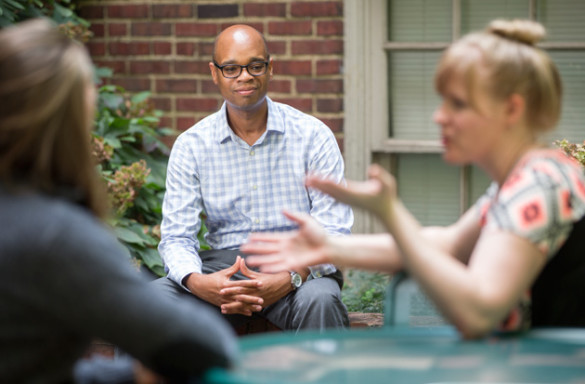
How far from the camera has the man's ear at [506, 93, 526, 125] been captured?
184cm

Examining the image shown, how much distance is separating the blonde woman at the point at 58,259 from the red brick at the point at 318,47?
3357 mm

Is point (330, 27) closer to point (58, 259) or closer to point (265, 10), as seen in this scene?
point (265, 10)

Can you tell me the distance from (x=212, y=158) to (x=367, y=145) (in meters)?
1.63

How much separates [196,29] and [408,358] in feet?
12.4

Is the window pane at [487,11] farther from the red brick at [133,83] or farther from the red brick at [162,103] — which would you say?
the red brick at [133,83]

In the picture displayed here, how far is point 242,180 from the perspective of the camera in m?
3.53

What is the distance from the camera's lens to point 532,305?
1.89 m


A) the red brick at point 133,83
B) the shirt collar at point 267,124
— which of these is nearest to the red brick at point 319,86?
the red brick at point 133,83

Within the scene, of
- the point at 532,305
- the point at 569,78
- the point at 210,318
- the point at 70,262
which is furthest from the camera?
the point at 569,78

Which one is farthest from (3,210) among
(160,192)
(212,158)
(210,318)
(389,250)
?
(160,192)

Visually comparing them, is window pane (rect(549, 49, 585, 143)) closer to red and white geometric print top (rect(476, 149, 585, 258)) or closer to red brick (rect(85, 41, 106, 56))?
red brick (rect(85, 41, 106, 56))

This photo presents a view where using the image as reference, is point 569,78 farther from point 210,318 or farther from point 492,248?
point 210,318

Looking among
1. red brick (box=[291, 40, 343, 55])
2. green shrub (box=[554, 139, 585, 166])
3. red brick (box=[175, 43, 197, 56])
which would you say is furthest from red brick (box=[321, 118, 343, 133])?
green shrub (box=[554, 139, 585, 166])

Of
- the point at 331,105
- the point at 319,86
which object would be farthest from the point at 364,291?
the point at 319,86
